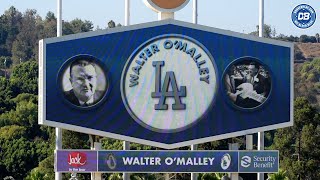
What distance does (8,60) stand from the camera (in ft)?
527

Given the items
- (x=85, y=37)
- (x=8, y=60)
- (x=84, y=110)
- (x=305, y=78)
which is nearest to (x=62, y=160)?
(x=84, y=110)

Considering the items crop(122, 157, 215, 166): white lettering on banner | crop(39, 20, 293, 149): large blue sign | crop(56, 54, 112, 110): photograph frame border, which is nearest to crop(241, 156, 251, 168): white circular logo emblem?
crop(122, 157, 215, 166): white lettering on banner

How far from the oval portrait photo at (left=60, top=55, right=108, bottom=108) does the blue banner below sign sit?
172 centimetres

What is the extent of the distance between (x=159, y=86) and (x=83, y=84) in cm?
238

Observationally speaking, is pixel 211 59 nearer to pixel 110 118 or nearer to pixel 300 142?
pixel 110 118

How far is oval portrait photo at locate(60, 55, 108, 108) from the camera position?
34812mm

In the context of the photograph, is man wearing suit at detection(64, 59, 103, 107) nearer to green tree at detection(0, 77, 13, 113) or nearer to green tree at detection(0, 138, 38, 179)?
green tree at detection(0, 138, 38, 179)

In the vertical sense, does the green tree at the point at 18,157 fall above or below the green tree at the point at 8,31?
below

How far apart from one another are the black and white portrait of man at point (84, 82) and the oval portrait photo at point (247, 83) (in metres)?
3.98

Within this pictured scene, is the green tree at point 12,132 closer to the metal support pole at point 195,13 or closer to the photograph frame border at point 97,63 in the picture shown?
the metal support pole at point 195,13

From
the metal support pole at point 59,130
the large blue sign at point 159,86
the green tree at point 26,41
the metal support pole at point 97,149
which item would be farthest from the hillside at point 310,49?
the metal support pole at point 97,149

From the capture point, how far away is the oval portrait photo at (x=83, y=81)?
3481cm

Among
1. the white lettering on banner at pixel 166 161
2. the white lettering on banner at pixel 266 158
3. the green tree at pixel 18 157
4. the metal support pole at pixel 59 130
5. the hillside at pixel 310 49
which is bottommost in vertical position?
the green tree at pixel 18 157

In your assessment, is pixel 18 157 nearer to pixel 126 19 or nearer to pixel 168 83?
pixel 126 19
